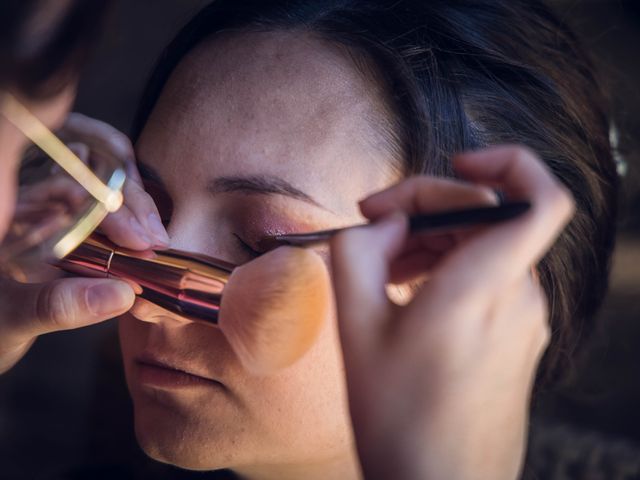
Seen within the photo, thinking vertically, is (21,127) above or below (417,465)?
above

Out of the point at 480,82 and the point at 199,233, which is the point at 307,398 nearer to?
the point at 199,233

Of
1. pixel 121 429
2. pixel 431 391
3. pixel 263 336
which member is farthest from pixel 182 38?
pixel 121 429

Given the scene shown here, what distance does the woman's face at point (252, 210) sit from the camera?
617 mm

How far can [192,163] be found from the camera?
0.63 m

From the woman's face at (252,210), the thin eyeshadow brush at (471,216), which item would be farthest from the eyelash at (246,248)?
the thin eyeshadow brush at (471,216)

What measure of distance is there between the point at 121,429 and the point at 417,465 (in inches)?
33.4

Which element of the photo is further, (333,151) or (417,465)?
(333,151)

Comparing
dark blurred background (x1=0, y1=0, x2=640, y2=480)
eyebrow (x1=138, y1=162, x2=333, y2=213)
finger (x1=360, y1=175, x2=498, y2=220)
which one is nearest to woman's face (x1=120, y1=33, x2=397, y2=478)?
eyebrow (x1=138, y1=162, x2=333, y2=213)

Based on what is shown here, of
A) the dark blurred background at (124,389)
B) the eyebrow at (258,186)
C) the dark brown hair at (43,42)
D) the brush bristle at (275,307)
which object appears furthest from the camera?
the dark blurred background at (124,389)

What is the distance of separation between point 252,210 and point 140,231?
3.6 inches

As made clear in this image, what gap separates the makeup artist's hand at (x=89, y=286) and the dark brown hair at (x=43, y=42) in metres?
0.16

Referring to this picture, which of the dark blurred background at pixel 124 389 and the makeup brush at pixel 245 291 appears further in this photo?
the dark blurred background at pixel 124 389

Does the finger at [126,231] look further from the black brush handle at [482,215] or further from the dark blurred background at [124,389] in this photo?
the dark blurred background at [124,389]

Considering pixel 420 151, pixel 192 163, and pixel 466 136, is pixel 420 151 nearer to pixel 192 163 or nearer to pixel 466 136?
pixel 466 136
